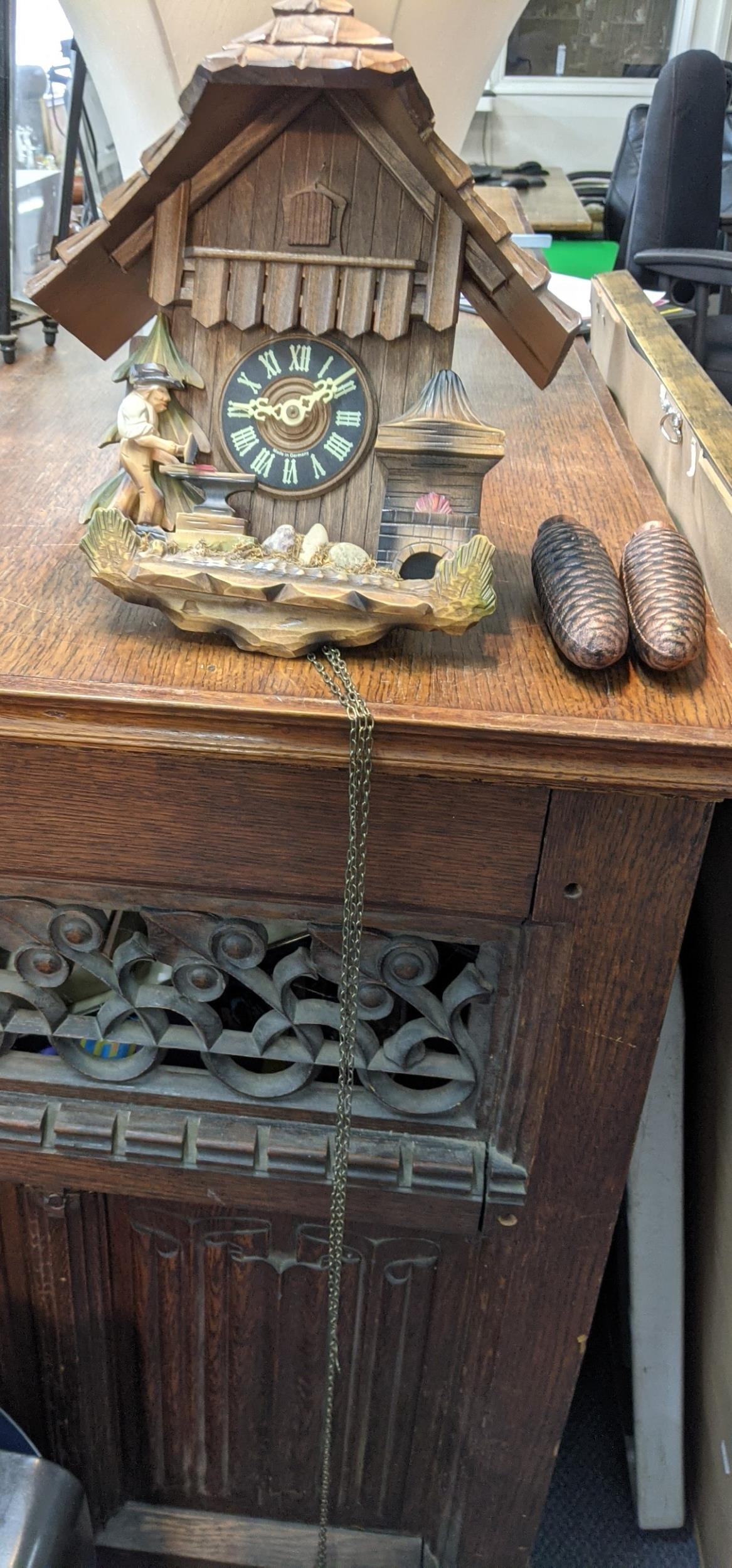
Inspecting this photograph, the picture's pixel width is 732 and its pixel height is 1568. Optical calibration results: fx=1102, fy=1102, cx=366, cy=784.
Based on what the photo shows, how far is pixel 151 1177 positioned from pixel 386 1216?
0.16m

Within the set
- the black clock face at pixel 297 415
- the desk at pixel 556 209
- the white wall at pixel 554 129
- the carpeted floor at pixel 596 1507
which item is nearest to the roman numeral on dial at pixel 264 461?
the black clock face at pixel 297 415

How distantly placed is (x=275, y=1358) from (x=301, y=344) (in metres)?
0.72

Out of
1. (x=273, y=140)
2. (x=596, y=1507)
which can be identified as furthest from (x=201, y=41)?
(x=596, y=1507)

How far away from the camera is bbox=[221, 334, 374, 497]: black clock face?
572 mm

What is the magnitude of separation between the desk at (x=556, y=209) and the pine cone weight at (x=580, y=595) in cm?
214

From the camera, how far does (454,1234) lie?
0.75 metres

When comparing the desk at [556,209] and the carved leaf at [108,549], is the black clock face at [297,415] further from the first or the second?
the desk at [556,209]

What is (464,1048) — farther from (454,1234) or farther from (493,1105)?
(454,1234)

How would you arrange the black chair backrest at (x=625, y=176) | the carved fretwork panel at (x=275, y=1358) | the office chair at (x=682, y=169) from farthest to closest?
the black chair backrest at (x=625, y=176)
the office chair at (x=682, y=169)
the carved fretwork panel at (x=275, y=1358)

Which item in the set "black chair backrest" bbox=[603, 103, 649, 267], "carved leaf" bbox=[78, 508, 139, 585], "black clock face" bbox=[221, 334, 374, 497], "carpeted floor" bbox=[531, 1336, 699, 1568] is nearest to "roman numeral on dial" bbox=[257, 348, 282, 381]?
"black clock face" bbox=[221, 334, 374, 497]

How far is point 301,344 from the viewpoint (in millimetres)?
571

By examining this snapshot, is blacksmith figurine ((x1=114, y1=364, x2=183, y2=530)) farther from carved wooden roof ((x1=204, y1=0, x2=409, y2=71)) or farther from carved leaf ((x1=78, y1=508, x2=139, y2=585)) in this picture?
carved wooden roof ((x1=204, y1=0, x2=409, y2=71))

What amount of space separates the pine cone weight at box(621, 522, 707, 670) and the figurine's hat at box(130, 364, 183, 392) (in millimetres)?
263

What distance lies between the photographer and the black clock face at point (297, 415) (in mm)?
572
